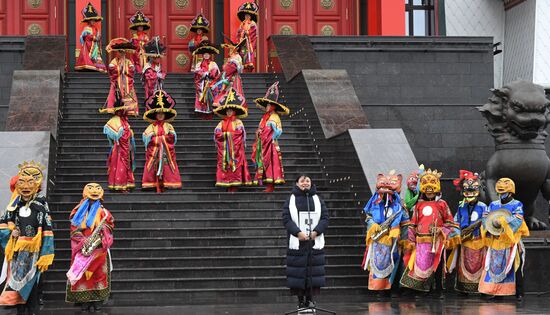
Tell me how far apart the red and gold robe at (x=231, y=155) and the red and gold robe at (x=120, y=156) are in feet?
4.35

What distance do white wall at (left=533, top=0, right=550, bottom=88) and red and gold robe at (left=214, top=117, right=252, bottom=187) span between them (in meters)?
10.2

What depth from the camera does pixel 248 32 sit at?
25.1m

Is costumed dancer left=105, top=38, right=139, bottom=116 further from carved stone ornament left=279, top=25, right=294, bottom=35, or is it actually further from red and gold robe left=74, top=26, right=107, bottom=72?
carved stone ornament left=279, top=25, right=294, bottom=35

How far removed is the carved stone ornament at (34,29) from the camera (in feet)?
87.8

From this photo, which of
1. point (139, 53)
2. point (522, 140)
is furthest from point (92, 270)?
point (139, 53)

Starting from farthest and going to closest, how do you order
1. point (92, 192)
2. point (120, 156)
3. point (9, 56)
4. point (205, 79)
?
point (9, 56), point (205, 79), point (120, 156), point (92, 192)

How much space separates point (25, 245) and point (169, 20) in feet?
47.9

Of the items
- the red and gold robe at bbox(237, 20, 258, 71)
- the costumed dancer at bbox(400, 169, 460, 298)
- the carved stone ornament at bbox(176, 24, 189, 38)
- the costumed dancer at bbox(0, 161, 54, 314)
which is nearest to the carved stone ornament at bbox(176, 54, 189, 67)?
the carved stone ornament at bbox(176, 24, 189, 38)

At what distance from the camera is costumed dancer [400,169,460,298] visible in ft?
50.0

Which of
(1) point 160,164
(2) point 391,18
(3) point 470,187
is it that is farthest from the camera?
(2) point 391,18

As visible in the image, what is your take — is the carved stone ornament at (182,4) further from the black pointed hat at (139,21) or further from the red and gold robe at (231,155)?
the red and gold robe at (231,155)

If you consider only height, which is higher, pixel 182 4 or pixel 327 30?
pixel 182 4

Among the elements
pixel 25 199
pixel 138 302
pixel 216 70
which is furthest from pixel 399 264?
pixel 216 70

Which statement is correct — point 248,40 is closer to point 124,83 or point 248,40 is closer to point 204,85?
point 204,85
